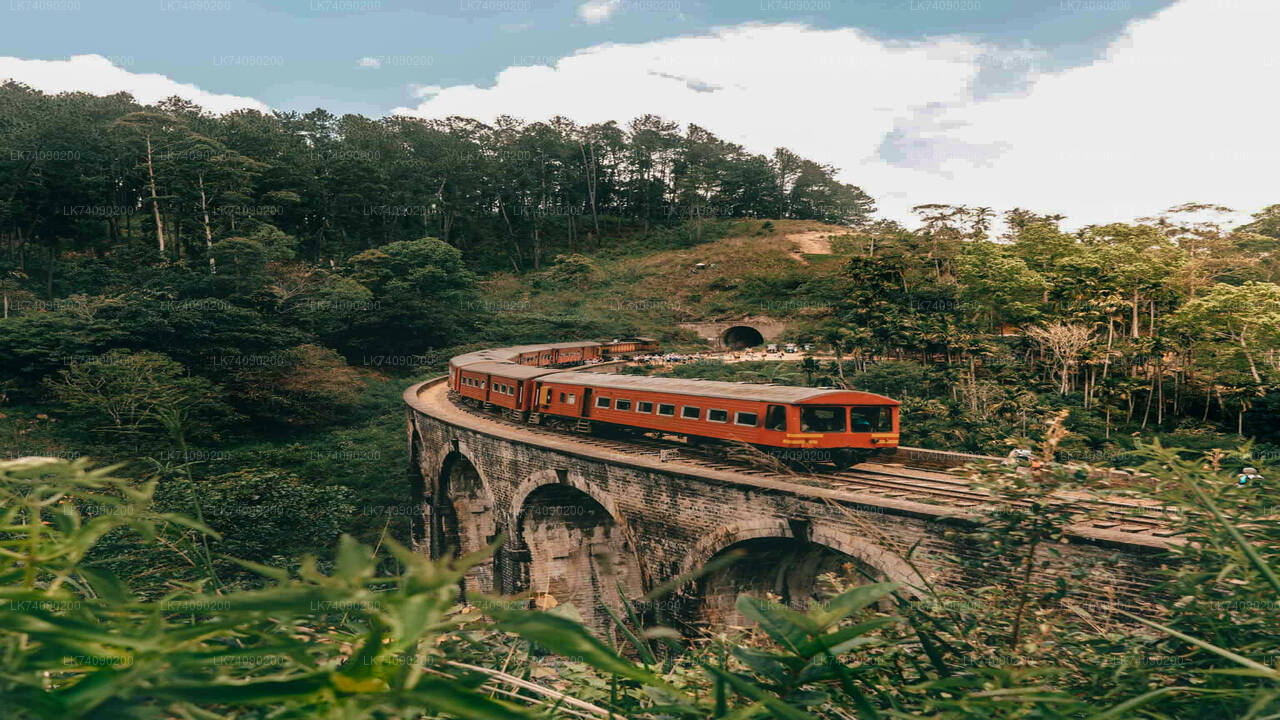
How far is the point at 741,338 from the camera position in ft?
174

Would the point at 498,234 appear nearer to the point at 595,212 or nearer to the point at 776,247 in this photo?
the point at 595,212

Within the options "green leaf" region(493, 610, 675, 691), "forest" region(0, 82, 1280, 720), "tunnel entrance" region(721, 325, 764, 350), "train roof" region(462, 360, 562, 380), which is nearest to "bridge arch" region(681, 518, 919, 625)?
"forest" region(0, 82, 1280, 720)

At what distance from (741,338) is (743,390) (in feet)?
130

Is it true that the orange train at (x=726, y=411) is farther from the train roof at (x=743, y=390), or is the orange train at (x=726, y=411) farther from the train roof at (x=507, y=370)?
the train roof at (x=507, y=370)

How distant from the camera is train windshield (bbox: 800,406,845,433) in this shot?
1258 cm

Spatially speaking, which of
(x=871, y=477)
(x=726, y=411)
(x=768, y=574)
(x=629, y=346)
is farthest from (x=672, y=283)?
(x=768, y=574)

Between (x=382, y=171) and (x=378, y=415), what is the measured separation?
2921 centimetres

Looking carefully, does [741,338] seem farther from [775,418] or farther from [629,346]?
[775,418]

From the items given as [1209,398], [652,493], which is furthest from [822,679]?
[1209,398]

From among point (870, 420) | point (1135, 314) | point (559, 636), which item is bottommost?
point (870, 420)

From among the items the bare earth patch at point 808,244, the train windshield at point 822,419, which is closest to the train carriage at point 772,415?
the train windshield at point 822,419

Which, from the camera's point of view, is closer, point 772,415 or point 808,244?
point 772,415

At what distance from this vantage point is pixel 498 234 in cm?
6581

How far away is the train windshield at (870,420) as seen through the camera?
42.5 ft
